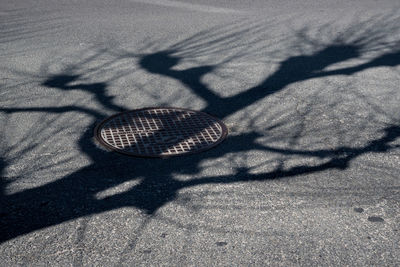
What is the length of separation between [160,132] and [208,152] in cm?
57

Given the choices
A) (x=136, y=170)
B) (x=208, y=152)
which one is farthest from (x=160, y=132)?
(x=136, y=170)

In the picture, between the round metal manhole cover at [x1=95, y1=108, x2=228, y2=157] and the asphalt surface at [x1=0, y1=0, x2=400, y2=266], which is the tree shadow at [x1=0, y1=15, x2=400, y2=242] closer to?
the asphalt surface at [x1=0, y1=0, x2=400, y2=266]

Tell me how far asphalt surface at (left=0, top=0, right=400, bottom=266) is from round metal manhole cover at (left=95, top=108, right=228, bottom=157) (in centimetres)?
14

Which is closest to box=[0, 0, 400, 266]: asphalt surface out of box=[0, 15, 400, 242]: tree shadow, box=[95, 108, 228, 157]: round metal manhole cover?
box=[0, 15, 400, 242]: tree shadow

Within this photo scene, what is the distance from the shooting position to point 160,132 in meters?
4.60

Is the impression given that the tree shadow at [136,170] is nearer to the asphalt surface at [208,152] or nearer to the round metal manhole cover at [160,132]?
the asphalt surface at [208,152]

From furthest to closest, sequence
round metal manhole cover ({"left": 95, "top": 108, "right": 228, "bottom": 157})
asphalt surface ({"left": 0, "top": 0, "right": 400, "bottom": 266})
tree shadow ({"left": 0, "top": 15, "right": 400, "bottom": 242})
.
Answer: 1. round metal manhole cover ({"left": 95, "top": 108, "right": 228, "bottom": 157})
2. tree shadow ({"left": 0, "top": 15, "right": 400, "bottom": 242})
3. asphalt surface ({"left": 0, "top": 0, "right": 400, "bottom": 266})

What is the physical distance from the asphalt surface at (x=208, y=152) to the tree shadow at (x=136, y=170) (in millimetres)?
14

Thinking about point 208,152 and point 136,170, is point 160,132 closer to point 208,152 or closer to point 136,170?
point 208,152

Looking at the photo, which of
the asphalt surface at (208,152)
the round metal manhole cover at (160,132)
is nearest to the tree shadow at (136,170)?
the asphalt surface at (208,152)

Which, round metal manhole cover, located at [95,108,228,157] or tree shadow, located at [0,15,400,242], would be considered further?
round metal manhole cover, located at [95,108,228,157]

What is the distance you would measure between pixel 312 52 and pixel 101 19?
393cm

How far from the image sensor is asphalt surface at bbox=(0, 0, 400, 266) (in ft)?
10.1

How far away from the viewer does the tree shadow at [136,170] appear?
3.40 meters
